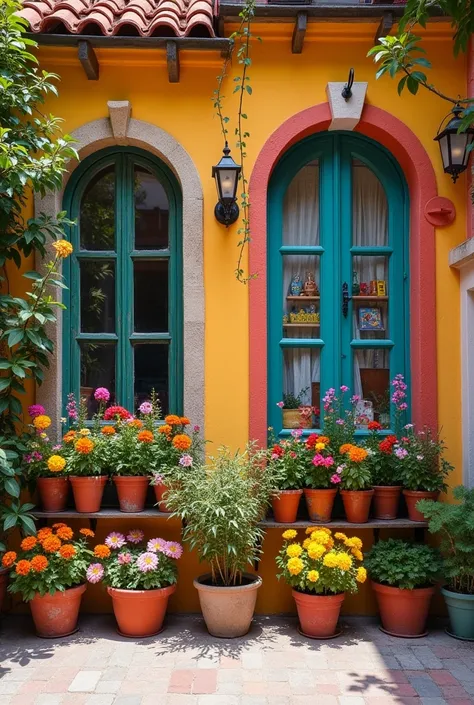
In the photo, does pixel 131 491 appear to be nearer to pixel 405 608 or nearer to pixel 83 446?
Result: pixel 83 446

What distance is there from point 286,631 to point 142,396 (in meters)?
2.08

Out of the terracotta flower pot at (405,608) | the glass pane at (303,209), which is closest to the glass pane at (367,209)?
the glass pane at (303,209)

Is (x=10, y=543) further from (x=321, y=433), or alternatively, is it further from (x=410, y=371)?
(x=410, y=371)

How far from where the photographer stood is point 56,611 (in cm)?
448

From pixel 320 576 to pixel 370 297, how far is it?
7.24ft

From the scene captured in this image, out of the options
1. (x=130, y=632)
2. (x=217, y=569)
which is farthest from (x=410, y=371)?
(x=130, y=632)

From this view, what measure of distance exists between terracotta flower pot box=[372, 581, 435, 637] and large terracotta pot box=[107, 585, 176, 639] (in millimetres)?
1494

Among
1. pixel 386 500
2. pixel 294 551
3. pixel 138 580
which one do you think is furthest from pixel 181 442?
pixel 386 500

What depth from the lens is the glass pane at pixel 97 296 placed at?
17.5ft

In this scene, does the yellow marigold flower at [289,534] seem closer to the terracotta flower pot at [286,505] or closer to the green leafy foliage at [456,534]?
the terracotta flower pot at [286,505]

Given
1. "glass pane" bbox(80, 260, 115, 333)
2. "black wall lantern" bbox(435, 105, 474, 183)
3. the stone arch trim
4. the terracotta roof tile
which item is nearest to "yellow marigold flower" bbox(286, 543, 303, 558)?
the stone arch trim

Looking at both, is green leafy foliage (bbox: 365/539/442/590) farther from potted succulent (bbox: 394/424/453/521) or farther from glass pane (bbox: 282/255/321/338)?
glass pane (bbox: 282/255/321/338)

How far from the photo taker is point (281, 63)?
16.9 feet

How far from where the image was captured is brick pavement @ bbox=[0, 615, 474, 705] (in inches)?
146
